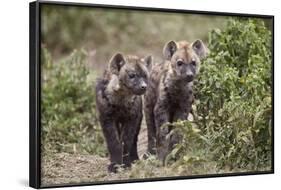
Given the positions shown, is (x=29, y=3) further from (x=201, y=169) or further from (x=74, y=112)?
(x=201, y=169)

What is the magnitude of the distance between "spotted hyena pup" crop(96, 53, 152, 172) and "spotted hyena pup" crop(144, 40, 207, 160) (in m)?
0.12

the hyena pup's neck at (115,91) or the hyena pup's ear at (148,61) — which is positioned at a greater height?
the hyena pup's ear at (148,61)

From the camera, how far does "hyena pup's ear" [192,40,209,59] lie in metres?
6.58

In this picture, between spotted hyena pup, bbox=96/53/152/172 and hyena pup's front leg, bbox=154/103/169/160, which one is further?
hyena pup's front leg, bbox=154/103/169/160

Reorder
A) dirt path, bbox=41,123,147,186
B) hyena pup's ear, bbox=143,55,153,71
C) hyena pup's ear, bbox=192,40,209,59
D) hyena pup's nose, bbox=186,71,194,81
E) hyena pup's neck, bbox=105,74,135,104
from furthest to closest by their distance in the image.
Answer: hyena pup's ear, bbox=192,40,209,59 < hyena pup's nose, bbox=186,71,194,81 < hyena pup's ear, bbox=143,55,153,71 < hyena pup's neck, bbox=105,74,135,104 < dirt path, bbox=41,123,147,186

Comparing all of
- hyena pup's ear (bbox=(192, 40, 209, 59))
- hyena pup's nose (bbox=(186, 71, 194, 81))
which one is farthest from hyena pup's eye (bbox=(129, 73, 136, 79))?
Answer: hyena pup's ear (bbox=(192, 40, 209, 59))

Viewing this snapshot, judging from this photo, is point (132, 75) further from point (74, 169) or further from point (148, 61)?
point (74, 169)

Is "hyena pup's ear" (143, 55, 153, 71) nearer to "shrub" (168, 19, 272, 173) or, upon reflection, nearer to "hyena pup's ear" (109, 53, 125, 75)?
"hyena pup's ear" (109, 53, 125, 75)

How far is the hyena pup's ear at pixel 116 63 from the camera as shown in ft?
20.6

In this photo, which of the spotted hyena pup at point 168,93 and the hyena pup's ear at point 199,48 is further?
the hyena pup's ear at point 199,48

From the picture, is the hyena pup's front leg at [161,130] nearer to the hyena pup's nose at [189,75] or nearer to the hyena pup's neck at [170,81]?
the hyena pup's neck at [170,81]

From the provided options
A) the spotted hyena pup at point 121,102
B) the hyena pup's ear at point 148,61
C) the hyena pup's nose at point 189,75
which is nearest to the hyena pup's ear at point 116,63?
the spotted hyena pup at point 121,102

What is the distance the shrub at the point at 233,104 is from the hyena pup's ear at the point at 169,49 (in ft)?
0.88

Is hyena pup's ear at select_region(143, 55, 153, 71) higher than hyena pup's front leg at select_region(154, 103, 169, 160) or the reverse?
higher
